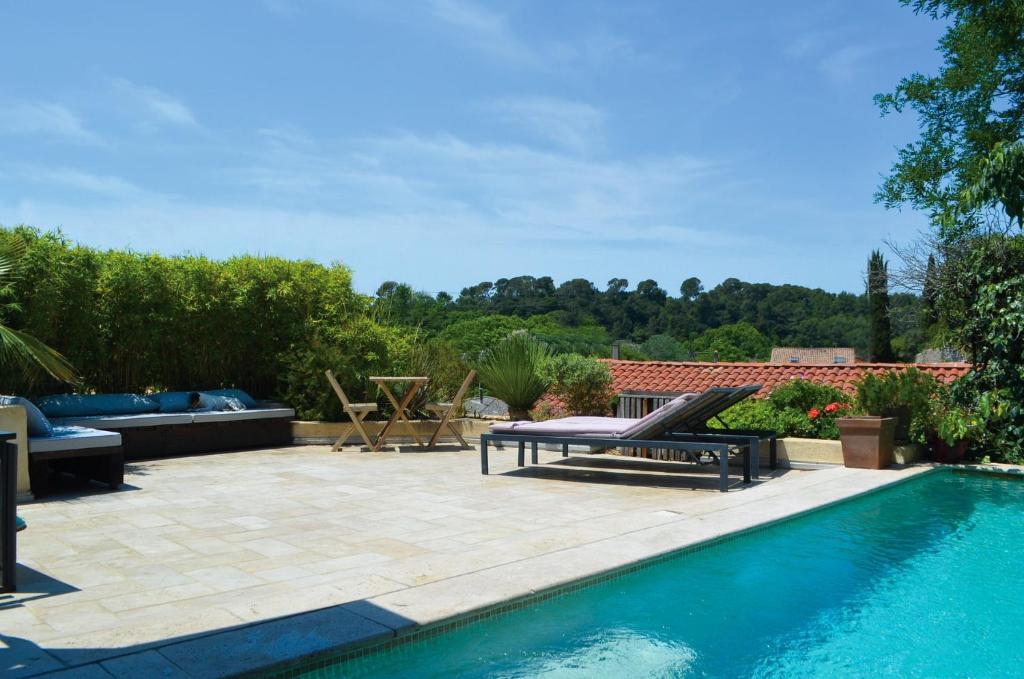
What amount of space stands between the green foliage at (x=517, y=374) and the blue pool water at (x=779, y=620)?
546 cm

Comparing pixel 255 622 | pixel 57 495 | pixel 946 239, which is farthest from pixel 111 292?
pixel 946 239

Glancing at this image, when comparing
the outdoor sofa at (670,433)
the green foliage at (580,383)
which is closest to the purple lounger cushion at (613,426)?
the outdoor sofa at (670,433)

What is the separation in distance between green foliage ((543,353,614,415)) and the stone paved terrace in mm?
2056

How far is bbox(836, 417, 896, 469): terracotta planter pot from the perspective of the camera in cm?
888

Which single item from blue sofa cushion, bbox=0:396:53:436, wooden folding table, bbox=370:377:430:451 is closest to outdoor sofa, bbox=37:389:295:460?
wooden folding table, bbox=370:377:430:451

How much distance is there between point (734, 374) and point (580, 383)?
11.5ft

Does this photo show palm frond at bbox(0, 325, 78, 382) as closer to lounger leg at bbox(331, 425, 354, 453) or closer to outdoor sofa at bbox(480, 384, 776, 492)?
lounger leg at bbox(331, 425, 354, 453)

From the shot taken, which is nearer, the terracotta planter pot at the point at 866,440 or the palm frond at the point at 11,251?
the palm frond at the point at 11,251

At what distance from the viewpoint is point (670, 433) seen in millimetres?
8258

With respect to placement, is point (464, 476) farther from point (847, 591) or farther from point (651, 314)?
point (651, 314)

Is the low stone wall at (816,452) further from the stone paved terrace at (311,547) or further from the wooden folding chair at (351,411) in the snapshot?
the wooden folding chair at (351,411)

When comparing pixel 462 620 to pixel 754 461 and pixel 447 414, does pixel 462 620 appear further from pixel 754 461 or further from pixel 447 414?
pixel 447 414

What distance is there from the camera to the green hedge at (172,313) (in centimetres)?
908

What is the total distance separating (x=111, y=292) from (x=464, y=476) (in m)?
5.31
